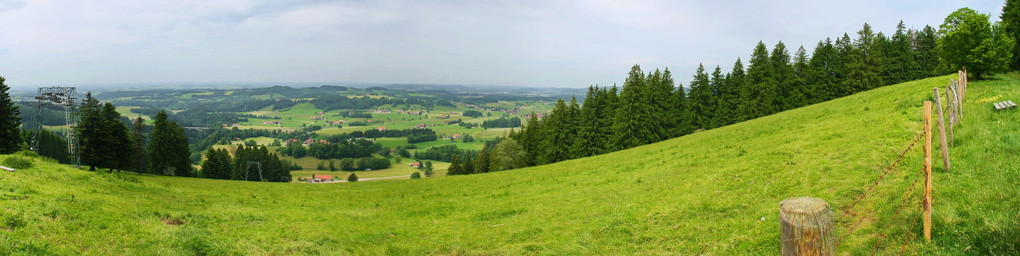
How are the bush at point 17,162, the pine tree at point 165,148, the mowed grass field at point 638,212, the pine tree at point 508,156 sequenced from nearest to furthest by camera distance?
the mowed grass field at point 638,212, the bush at point 17,162, the pine tree at point 165,148, the pine tree at point 508,156

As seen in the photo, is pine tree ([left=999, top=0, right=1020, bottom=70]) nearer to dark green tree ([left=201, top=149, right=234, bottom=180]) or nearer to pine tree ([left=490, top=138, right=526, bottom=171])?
pine tree ([left=490, top=138, right=526, bottom=171])

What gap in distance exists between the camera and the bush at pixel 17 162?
20.0 meters

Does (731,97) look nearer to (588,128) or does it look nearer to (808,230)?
(588,128)

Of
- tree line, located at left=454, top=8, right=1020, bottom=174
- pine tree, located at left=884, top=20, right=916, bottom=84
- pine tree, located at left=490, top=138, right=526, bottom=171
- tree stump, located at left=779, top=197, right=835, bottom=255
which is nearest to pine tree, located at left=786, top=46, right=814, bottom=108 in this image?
tree line, located at left=454, top=8, right=1020, bottom=174

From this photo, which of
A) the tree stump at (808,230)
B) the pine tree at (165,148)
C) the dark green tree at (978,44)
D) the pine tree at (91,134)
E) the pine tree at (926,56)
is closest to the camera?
the tree stump at (808,230)

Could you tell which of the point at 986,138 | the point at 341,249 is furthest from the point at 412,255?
the point at 986,138

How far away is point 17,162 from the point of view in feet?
67.5

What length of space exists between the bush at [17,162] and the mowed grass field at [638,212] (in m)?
2.31

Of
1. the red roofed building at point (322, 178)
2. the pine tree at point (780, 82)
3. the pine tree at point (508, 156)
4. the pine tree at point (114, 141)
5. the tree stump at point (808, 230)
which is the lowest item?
the red roofed building at point (322, 178)

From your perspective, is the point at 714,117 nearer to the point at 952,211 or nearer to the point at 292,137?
the point at 952,211

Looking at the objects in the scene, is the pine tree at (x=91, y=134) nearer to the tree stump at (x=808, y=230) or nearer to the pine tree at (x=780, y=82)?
the tree stump at (x=808, y=230)

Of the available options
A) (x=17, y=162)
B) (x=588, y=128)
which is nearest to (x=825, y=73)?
(x=588, y=128)

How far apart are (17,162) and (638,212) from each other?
2954 centimetres

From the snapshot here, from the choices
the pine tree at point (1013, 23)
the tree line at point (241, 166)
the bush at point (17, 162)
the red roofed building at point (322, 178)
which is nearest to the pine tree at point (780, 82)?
the pine tree at point (1013, 23)
